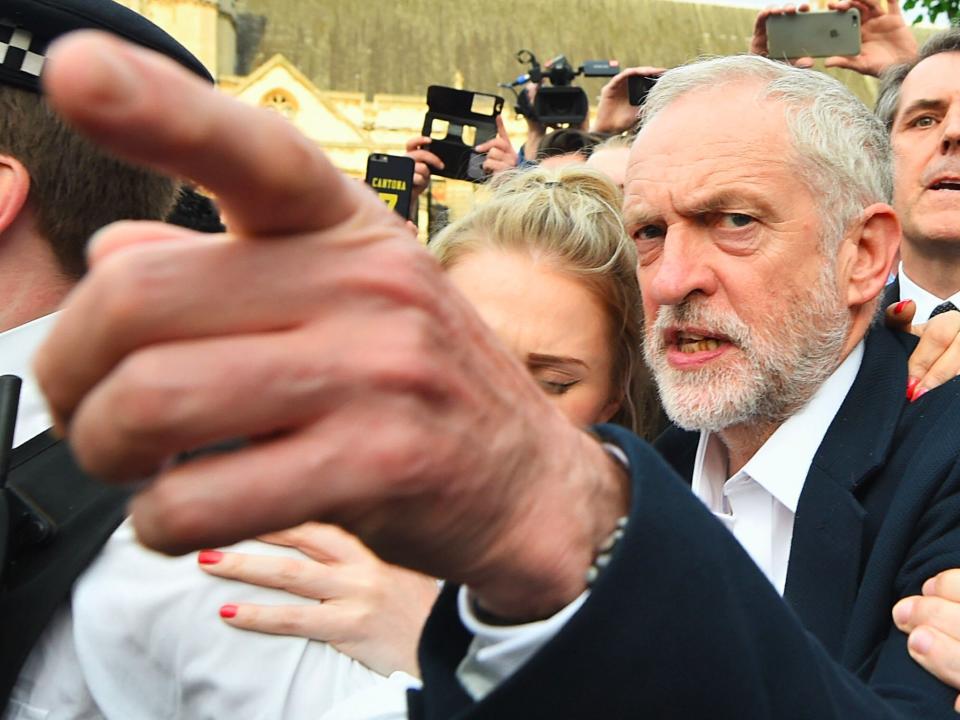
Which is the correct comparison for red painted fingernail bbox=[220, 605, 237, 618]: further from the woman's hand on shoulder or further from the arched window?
the arched window

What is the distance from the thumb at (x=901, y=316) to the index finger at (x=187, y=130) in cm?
200

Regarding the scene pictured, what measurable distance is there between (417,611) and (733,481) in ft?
2.58

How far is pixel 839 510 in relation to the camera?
5.97 ft

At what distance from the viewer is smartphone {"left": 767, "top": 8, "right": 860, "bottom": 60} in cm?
395

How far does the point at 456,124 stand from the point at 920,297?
219 centimetres

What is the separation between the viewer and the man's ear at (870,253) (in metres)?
2.26

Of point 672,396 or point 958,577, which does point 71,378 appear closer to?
point 958,577

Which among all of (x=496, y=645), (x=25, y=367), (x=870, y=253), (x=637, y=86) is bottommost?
(x=25, y=367)

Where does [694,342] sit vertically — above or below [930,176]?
below

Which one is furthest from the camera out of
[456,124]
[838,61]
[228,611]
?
[456,124]

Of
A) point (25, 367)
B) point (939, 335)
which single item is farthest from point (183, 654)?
point (939, 335)

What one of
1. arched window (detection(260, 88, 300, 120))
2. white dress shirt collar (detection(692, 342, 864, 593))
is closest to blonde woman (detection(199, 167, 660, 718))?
white dress shirt collar (detection(692, 342, 864, 593))

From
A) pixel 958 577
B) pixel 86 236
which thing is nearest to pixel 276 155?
pixel 958 577

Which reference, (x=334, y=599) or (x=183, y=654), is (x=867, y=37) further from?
(x=183, y=654)
